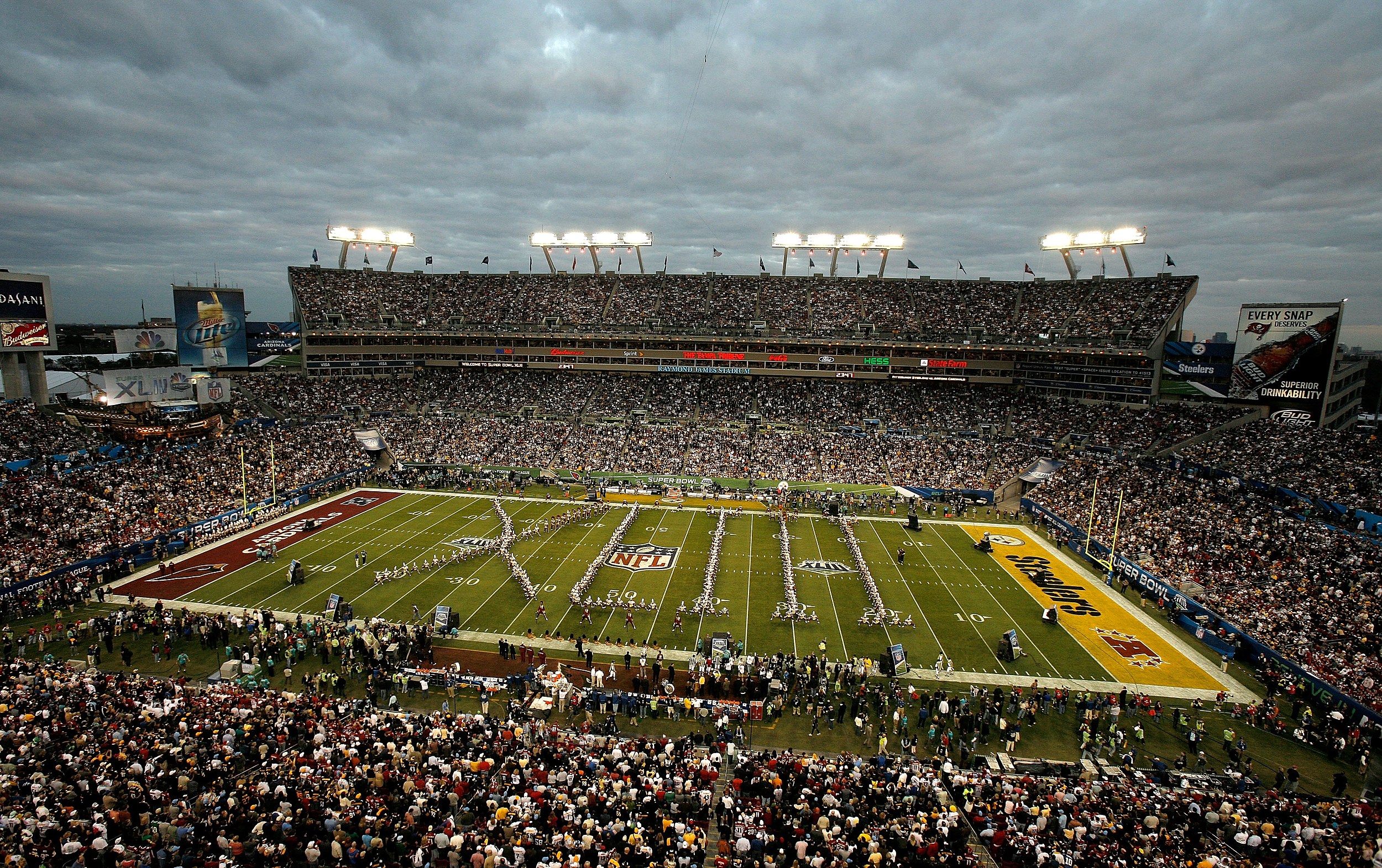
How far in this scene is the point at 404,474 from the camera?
1629 inches

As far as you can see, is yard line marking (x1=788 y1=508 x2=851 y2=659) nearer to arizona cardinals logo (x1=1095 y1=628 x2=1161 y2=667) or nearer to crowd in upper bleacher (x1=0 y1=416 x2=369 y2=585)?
arizona cardinals logo (x1=1095 y1=628 x2=1161 y2=667)

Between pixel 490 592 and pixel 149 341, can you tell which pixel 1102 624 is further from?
pixel 149 341

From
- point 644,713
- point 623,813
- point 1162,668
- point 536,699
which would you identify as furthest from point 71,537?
point 1162,668

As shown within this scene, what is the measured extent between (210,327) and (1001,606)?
5353 centimetres

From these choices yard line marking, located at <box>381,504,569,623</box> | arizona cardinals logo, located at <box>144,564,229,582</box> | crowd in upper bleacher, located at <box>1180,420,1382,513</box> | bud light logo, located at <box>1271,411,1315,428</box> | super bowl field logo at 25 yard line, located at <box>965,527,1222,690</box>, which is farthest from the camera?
bud light logo, located at <box>1271,411,1315,428</box>

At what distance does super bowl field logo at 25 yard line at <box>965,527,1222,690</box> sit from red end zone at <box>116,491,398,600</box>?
103 feet

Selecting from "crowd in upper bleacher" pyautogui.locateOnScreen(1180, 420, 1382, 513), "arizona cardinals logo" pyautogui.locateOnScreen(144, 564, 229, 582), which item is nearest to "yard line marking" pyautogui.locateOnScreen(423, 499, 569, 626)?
"arizona cardinals logo" pyautogui.locateOnScreen(144, 564, 229, 582)

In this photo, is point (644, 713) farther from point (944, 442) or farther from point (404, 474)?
point (944, 442)

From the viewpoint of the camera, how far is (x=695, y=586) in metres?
25.4

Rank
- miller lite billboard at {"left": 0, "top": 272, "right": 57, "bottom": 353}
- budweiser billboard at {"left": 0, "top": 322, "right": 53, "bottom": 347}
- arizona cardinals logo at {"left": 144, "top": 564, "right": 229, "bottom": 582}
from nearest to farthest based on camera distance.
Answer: arizona cardinals logo at {"left": 144, "top": 564, "right": 229, "bottom": 582} < miller lite billboard at {"left": 0, "top": 272, "right": 57, "bottom": 353} < budweiser billboard at {"left": 0, "top": 322, "right": 53, "bottom": 347}

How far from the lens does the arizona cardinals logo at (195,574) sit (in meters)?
24.8

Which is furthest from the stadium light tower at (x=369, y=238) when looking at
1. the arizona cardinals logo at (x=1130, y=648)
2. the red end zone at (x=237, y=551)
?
the arizona cardinals logo at (x=1130, y=648)

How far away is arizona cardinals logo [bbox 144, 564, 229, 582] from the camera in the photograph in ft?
81.3

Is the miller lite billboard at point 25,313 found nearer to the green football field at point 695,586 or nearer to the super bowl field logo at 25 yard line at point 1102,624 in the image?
the green football field at point 695,586
